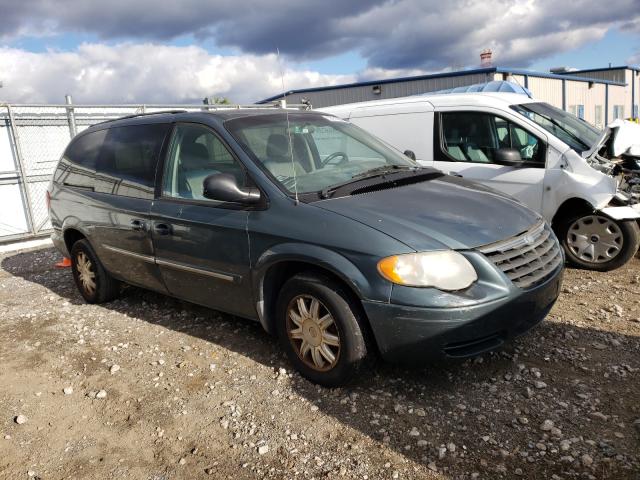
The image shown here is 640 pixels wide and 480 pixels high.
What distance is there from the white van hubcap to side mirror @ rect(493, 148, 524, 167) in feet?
2.83

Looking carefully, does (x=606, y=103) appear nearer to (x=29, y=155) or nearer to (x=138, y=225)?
(x=29, y=155)

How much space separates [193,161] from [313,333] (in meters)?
1.71

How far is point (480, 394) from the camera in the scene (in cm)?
322

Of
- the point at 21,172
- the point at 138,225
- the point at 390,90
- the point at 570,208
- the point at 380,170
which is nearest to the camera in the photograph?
the point at 380,170

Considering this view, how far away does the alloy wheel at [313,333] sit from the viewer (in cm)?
326

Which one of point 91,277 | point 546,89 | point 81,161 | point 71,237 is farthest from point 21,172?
point 546,89

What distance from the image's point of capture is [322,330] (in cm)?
329

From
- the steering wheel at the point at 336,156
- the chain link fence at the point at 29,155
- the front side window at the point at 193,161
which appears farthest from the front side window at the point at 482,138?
the chain link fence at the point at 29,155

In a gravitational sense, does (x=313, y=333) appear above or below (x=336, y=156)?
below

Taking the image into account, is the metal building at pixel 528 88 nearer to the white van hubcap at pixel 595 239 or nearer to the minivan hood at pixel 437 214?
the white van hubcap at pixel 595 239

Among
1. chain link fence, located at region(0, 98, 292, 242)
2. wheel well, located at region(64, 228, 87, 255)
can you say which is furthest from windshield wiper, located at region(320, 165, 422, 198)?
chain link fence, located at region(0, 98, 292, 242)

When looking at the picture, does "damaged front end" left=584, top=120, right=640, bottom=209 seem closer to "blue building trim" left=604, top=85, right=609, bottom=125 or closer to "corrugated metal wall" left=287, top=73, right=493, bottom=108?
"corrugated metal wall" left=287, top=73, right=493, bottom=108

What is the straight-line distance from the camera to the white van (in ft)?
17.5

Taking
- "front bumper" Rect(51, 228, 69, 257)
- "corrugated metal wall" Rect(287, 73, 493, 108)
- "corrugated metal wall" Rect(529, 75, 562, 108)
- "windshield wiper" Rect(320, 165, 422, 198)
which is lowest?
"front bumper" Rect(51, 228, 69, 257)
